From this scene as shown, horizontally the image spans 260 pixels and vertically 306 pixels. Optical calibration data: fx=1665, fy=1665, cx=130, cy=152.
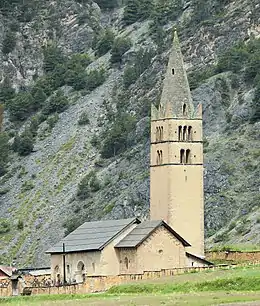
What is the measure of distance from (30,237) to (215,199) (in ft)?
75.8

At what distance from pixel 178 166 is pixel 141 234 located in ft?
28.1

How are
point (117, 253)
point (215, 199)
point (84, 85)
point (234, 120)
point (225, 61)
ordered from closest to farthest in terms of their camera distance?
point (117, 253) → point (215, 199) → point (234, 120) → point (225, 61) → point (84, 85)

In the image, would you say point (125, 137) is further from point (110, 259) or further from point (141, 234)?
point (141, 234)

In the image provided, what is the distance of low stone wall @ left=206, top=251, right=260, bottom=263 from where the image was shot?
107 metres

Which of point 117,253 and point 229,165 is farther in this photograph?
point 229,165

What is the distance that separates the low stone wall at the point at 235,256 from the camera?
107438 millimetres

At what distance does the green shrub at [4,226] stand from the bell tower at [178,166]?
166 feet

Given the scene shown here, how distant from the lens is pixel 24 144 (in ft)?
609

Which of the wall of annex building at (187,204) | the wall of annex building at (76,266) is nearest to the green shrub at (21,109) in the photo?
the wall of annex building at (76,266)

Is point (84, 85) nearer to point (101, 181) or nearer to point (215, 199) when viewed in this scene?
point (101, 181)

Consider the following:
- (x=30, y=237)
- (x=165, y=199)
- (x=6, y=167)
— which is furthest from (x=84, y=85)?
(x=165, y=199)

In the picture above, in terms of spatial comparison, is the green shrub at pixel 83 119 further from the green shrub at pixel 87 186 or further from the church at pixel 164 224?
the church at pixel 164 224

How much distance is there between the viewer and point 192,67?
182m

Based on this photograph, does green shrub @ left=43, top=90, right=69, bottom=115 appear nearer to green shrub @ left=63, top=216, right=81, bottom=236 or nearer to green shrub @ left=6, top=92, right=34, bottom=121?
green shrub @ left=6, top=92, right=34, bottom=121
